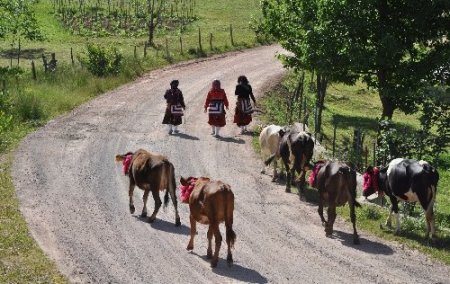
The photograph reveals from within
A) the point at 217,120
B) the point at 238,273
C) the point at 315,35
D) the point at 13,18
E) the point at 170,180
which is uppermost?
the point at 315,35

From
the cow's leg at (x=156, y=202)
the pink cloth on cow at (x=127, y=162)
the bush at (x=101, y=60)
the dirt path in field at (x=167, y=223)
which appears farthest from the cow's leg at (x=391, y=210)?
the bush at (x=101, y=60)

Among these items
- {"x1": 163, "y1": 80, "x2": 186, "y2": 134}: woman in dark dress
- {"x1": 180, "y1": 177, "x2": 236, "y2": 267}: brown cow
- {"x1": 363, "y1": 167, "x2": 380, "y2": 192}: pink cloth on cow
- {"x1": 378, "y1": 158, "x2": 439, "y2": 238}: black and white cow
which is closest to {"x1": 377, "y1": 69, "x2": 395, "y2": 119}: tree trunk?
{"x1": 163, "y1": 80, "x2": 186, "y2": 134}: woman in dark dress

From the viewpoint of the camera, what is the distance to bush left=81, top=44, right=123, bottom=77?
1426 inches

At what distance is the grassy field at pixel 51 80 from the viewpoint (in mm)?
14938

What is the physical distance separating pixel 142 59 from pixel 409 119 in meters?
15.0

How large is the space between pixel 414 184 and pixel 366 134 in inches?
614

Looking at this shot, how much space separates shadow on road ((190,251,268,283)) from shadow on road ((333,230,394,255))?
9.72 feet

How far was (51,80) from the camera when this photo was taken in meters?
34.0

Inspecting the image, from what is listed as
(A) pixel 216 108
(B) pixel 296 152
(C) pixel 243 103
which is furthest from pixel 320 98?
(B) pixel 296 152

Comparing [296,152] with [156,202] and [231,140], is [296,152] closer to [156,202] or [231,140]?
[156,202]

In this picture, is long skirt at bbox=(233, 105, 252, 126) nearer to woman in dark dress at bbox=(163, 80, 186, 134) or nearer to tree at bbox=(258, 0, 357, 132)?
woman in dark dress at bbox=(163, 80, 186, 134)

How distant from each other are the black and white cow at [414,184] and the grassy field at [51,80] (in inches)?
307

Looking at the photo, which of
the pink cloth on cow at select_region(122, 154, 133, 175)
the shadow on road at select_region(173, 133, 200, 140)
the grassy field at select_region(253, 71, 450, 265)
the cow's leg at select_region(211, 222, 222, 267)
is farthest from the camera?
the shadow on road at select_region(173, 133, 200, 140)

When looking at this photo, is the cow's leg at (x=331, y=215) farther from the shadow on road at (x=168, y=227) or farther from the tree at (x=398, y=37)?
the tree at (x=398, y=37)
